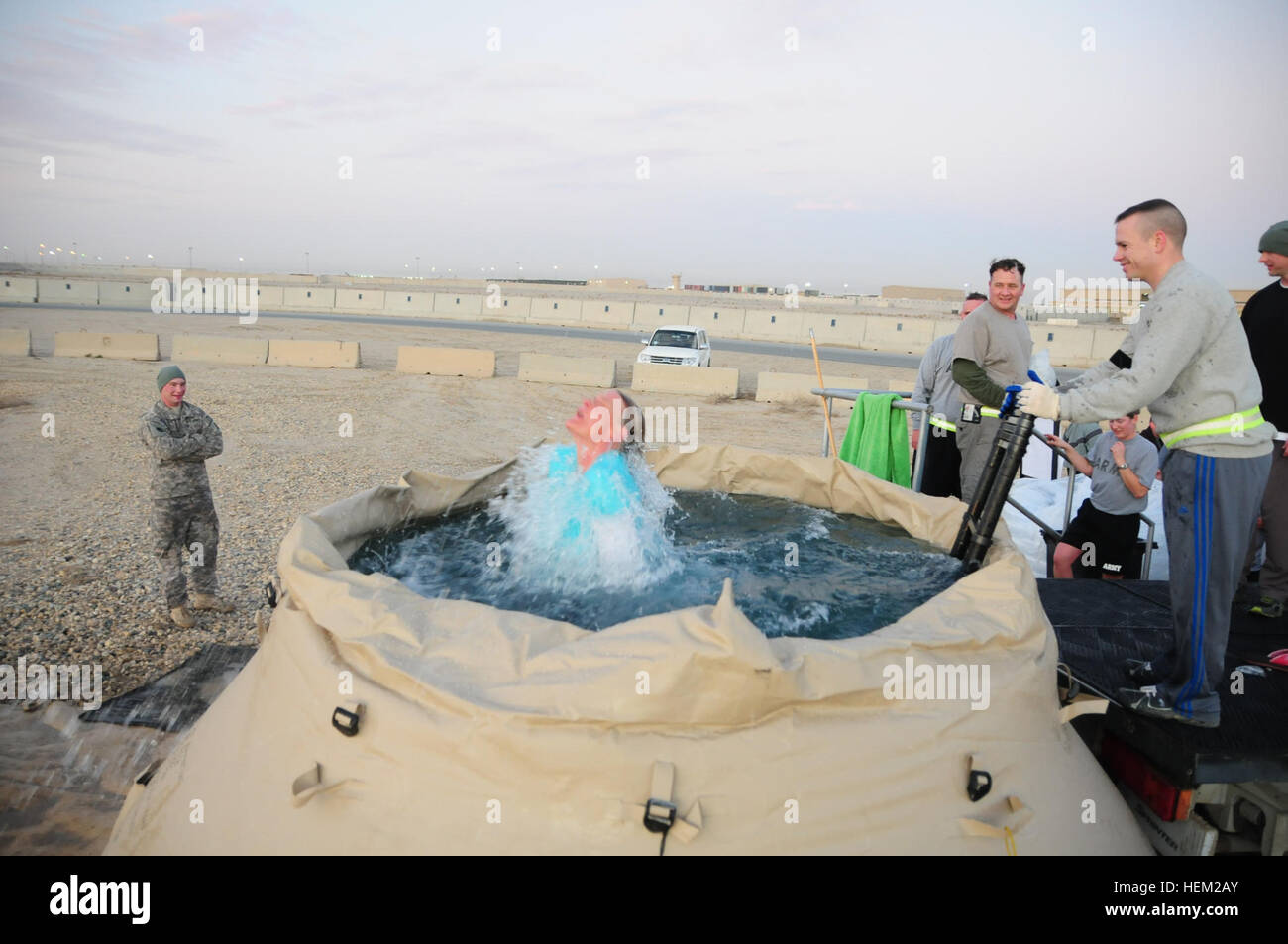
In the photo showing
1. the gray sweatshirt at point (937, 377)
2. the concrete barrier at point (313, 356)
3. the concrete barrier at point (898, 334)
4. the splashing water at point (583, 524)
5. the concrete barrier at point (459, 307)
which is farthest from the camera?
the concrete barrier at point (459, 307)

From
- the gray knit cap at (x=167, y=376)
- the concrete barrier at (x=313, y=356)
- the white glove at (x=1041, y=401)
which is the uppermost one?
the concrete barrier at (x=313, y=356)

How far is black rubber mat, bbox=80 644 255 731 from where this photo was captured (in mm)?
4301

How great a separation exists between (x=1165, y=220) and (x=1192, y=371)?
551 millimetres

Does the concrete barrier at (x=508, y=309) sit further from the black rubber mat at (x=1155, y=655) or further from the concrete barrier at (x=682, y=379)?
the black rubber mat at (x=1155, y=655)

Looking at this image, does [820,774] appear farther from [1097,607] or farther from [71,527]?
[71,527]

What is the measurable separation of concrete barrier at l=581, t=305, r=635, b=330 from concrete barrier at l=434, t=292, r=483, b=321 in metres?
5.93

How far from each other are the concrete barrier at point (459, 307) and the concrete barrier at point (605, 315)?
593 cm

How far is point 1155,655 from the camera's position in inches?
124

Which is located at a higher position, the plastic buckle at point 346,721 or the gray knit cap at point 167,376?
the gray knit cap at point 167,376

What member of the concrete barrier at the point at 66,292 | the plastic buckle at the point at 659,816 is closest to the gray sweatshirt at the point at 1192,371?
the plastic buckle at the point at 659,816

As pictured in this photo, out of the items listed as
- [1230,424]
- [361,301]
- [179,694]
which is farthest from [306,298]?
[1230,424]

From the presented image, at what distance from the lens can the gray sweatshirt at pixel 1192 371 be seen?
2.60m
